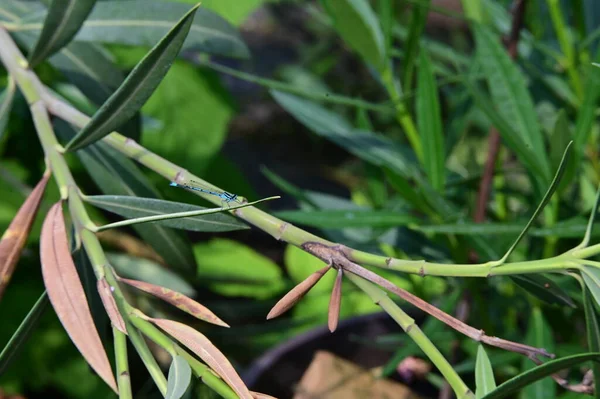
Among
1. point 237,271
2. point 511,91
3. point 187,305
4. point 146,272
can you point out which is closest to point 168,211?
point 187,305

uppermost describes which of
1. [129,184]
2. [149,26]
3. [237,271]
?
[149,26]

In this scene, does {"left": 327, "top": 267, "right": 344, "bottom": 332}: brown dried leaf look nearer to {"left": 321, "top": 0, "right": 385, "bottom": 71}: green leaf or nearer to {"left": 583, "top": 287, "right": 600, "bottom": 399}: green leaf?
{"left": 583, "top": 287, "right": 600, "bottom": 399}: green leaf

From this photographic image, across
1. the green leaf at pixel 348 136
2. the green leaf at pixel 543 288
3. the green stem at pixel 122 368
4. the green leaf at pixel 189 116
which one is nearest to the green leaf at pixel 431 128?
the green leaf at pixel 348 136

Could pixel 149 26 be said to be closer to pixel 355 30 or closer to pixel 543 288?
pixel 355 30

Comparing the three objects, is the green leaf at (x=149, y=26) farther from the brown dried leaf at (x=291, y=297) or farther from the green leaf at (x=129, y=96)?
the brown dried leaf at (x=291, y=297)

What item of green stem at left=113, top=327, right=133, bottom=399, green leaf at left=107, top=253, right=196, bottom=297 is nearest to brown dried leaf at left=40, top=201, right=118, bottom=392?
green stem at left=113, top=327, right=133, bottom=399

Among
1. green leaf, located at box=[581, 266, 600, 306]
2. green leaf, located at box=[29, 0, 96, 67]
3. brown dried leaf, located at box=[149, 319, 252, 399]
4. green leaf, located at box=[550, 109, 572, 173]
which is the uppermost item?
green leaf, located at box=[29, 0, 96, 67]

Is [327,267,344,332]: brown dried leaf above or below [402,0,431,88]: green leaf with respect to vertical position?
below
